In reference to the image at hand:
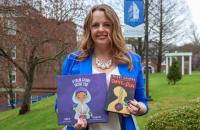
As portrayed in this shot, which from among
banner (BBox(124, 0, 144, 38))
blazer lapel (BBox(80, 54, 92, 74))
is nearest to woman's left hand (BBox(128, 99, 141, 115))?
blazer lapel (BBox(80, 54, 92, 74))

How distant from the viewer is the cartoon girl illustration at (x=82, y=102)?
288 cm

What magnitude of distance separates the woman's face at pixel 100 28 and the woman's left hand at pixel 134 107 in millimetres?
442

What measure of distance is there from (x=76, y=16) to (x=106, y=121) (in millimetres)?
14832

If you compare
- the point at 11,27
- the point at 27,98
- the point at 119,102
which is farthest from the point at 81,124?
the point at 27,98

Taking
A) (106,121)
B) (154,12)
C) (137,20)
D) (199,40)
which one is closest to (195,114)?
(106,121)

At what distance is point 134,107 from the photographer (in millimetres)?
2873

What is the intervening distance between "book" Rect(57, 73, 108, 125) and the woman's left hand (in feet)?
0.55

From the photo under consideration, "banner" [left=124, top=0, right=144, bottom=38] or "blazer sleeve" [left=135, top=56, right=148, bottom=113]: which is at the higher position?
"banner" [left=124, top=0, right=144, bottom=38]

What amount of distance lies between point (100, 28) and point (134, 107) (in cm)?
58

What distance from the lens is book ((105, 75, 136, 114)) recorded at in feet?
9.36

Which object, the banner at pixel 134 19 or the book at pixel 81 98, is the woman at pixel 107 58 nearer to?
the book at pixel 81 98

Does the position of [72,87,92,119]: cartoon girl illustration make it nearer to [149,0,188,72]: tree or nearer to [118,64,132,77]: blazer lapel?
[118,64,132,77]: blazer lapel

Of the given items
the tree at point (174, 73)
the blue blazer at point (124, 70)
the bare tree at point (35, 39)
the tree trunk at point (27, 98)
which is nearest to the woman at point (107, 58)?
the blue blazer at point (124, 70)

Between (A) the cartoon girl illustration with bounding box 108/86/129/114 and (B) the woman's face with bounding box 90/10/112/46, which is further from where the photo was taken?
(B) the woman's face with bounding box 90/10/112/46
